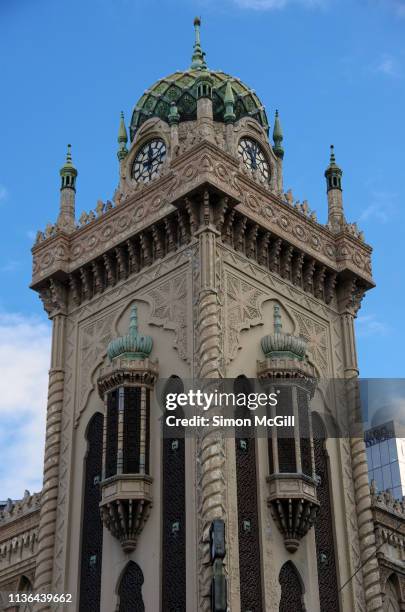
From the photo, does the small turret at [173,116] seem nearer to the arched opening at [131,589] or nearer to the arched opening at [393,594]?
the arched opening at [131,589]

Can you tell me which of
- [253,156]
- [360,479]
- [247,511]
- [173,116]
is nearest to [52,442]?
[247,511]

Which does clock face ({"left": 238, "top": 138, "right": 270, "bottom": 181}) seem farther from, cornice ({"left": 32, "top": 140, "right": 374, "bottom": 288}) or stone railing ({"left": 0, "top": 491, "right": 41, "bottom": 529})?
stone railing ({"left": 0, "top": 491, "right": 41, "bottom": 529})

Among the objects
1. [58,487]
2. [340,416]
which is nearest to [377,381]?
[340,416]

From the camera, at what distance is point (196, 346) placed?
2469cm

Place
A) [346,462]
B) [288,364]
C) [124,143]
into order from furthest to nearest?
[124,143], [346,462], [288,364]

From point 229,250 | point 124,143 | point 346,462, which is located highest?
point 124,143

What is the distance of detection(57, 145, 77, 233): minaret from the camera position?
29891 mm

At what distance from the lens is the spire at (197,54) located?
32.3m

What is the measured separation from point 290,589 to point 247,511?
1873 mm

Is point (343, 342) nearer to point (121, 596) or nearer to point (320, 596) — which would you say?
point (320, 596)

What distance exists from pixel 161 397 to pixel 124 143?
9.63 meters

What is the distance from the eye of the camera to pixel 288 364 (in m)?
25.4

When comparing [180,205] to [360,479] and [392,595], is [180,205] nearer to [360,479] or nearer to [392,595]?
[360,479]

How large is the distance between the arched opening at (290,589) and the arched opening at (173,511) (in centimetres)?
222
